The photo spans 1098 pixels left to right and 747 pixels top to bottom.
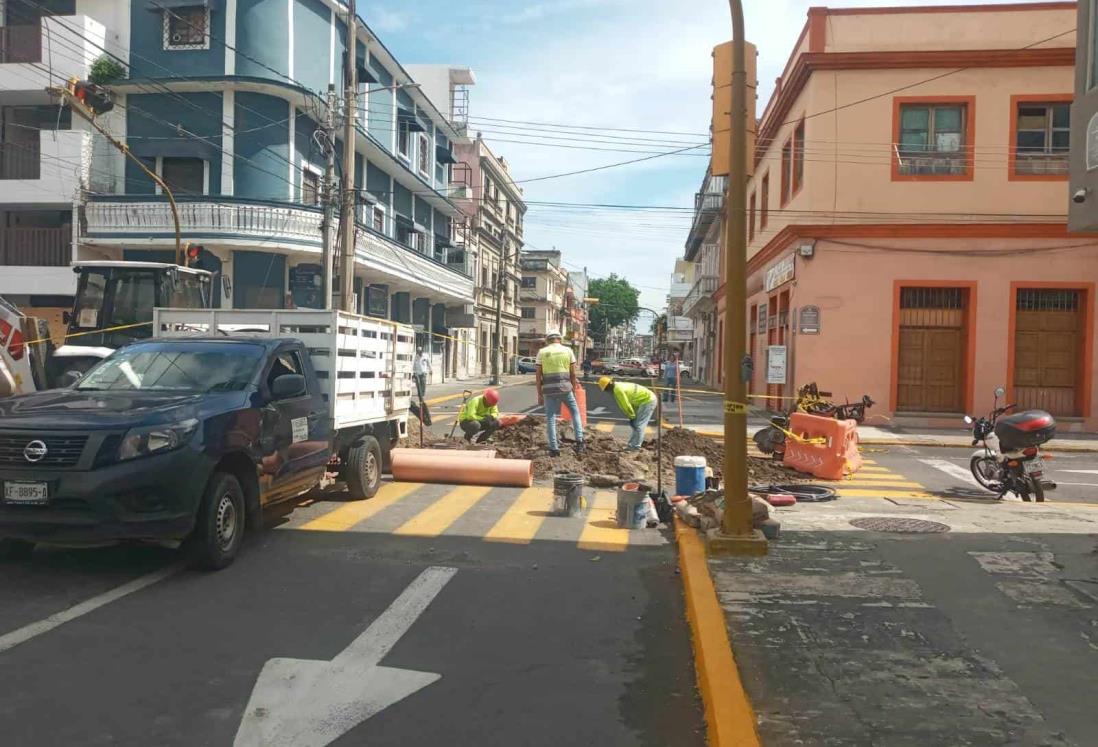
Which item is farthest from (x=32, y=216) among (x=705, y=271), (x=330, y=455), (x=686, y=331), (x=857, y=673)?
(x=686, y=331)

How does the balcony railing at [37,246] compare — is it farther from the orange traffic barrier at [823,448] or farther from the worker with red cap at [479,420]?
the orange traffic barrier at [823,448]

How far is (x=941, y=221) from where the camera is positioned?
20.9 metres

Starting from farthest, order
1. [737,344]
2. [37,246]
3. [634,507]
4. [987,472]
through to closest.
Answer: [37,246], [987,472], [634,507], [737,344]

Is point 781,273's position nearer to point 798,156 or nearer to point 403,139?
point 798,156

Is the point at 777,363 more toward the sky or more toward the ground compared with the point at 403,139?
more toward the ground

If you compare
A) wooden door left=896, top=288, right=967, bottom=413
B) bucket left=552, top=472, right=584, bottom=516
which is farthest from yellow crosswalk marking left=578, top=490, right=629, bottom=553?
wooden door left=896, top=288, right=967, bottom=413

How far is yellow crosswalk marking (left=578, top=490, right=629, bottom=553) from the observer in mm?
7957

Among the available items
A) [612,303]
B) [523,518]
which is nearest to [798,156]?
[523,518]

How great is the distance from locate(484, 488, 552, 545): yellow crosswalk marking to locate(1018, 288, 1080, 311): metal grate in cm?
1548

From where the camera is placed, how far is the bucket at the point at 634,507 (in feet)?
28.5

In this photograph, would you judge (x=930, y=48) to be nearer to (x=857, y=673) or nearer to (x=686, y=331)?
(x=857, y=673)

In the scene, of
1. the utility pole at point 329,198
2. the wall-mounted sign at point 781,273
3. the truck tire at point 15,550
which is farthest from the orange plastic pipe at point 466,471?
the wall-mounted sign at point 781,273

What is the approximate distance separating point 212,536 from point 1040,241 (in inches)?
807

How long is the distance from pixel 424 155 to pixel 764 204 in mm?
15911
